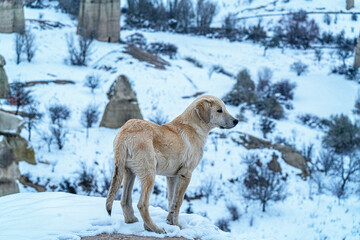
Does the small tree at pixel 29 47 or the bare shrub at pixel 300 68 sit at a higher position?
the small tree at pixel 29 47

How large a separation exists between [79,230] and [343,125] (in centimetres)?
1932

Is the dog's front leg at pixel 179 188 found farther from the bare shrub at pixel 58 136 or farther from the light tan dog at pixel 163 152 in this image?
the bare shrub at pixel 58 136

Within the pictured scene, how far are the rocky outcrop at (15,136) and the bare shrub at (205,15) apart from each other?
129 feet

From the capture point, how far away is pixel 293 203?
1393 centimetres

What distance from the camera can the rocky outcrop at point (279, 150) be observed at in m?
16.3

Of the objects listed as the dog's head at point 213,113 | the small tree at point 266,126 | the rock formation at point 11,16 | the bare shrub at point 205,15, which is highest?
the bare shrub at point 205,15

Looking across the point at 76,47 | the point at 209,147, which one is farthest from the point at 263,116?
the point at 76,47

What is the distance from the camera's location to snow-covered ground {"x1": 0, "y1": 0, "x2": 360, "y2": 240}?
15.4 ft

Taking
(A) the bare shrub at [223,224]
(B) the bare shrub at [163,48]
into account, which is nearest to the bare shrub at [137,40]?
(B) the bare shrub at [163,48]

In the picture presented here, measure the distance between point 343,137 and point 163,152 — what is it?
58.2 feet

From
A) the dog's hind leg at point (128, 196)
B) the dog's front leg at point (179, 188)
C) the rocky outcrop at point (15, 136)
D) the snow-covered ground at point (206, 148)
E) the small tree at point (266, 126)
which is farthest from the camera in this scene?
the small tree at point (266, 126)

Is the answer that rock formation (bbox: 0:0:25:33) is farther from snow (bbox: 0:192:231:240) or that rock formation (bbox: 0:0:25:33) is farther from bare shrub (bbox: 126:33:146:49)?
snow (bbox: 0:192:231:240)

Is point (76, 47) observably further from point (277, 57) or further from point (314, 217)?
point (314, 217)

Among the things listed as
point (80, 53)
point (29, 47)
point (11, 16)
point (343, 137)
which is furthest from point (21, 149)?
Result: point (11, 16)
